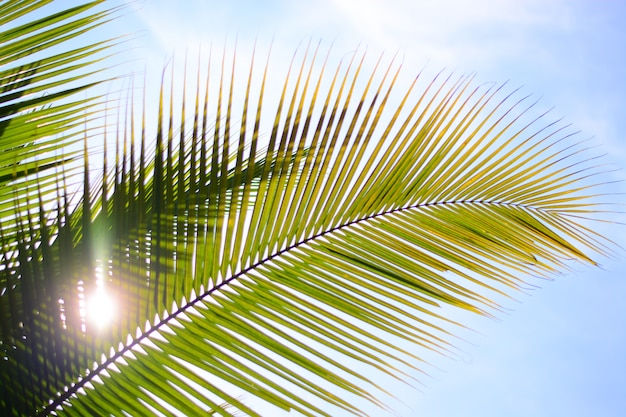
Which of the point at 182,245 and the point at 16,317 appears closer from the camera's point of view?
the point at 16,317

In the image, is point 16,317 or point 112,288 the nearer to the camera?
point 16,317

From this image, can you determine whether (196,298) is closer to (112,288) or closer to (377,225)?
(112,288)

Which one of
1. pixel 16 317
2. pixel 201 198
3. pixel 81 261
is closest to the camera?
pixel 16 317

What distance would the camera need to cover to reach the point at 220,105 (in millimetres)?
1330

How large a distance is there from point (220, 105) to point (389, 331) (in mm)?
662

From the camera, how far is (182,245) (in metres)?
1.23

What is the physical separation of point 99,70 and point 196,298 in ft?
3.21

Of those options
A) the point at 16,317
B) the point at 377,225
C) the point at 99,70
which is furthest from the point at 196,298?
the point at 99,70

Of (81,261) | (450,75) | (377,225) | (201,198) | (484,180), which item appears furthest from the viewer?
(484,180)

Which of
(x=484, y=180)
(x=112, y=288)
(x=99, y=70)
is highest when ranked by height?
(x=484, y=180)

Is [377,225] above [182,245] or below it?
above

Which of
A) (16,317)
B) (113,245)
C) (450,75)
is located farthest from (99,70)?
(450,75)

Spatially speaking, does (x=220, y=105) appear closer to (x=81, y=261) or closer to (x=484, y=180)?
(x=81, y=261)

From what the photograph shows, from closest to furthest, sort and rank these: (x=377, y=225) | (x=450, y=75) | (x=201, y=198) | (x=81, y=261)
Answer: (x=81, y=261) → (x=201, y=198) → (x=450, y=75) → (x=377, y=225)
